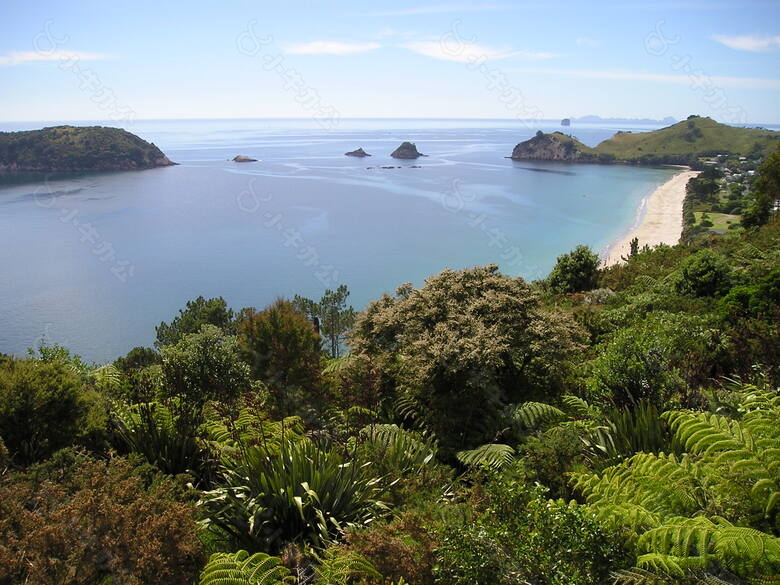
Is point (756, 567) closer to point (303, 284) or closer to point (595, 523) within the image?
point (595, 523)

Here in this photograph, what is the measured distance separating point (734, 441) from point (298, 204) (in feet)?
254

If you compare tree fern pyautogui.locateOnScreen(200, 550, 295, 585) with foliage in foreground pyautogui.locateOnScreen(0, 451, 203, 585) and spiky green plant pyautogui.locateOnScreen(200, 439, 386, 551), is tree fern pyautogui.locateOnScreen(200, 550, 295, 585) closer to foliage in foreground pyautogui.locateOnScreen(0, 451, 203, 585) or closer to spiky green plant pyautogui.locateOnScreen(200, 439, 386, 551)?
foliage in foreground pyautogui.locateOnScreen(0, 451, 203, 585)

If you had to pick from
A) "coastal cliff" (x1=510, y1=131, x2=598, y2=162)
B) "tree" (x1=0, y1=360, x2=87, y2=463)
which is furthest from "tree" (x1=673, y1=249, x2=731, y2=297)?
"coastal cliff" (x1=510, y1=131, x2=598, y2=162)

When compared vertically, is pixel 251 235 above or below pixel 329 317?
above

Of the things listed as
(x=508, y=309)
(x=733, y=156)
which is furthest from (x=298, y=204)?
(x=733, y=156)

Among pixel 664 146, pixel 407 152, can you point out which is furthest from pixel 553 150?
pixel 407 152

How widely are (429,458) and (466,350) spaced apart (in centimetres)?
260

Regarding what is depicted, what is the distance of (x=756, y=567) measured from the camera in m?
2.50

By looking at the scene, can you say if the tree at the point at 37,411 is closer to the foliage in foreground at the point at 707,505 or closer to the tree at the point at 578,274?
the foliage in foreground at the point at 707,505

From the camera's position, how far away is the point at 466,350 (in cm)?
768

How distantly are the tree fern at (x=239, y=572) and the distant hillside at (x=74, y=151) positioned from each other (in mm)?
123729

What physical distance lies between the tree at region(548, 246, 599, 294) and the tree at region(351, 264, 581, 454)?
15.4 m

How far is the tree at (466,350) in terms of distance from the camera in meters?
7.54

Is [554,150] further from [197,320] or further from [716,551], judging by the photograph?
[716,551]
